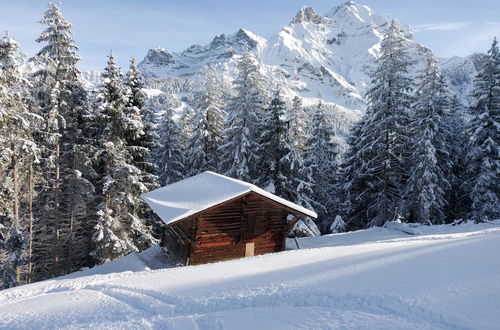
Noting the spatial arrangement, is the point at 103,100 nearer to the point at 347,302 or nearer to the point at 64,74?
the point at 64,74

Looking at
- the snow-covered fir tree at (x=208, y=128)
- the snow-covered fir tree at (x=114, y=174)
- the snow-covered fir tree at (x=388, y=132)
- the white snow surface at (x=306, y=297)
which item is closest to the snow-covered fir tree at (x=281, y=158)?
the snow-covered fir tree at (x=388, y=132)

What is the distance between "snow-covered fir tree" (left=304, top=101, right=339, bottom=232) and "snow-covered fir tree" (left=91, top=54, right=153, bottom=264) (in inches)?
660

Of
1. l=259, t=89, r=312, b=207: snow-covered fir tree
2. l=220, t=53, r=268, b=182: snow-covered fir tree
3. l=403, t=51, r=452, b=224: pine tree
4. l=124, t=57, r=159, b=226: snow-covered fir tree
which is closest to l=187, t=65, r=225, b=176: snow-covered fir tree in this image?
l=220, t=53, r=268, b=182: snow-covered fir tree

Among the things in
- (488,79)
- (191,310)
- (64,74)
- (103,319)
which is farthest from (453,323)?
(488,79)

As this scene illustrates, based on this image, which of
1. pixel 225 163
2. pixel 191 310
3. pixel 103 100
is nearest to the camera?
pixel 191 310

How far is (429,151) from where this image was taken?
25484 mm

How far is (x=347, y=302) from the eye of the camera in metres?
8.26

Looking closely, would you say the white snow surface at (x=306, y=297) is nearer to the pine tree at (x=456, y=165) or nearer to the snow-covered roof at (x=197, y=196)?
the snow-covered roof at (x=197, y=196)

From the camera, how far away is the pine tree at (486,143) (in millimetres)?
25141

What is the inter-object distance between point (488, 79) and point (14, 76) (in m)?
33.7

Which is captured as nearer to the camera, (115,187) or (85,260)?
(115,187)

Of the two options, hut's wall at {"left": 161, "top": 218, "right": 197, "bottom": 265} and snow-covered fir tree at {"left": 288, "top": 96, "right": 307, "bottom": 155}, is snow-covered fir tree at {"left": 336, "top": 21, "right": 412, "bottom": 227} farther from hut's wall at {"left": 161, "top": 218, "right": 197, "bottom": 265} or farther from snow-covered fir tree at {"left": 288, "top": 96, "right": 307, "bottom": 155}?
hut's wall at {"left": 161, "top": 218, "right": 197, "bottom": 265}

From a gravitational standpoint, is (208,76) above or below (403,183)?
above

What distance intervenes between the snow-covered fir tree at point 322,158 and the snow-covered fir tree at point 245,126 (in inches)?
246
